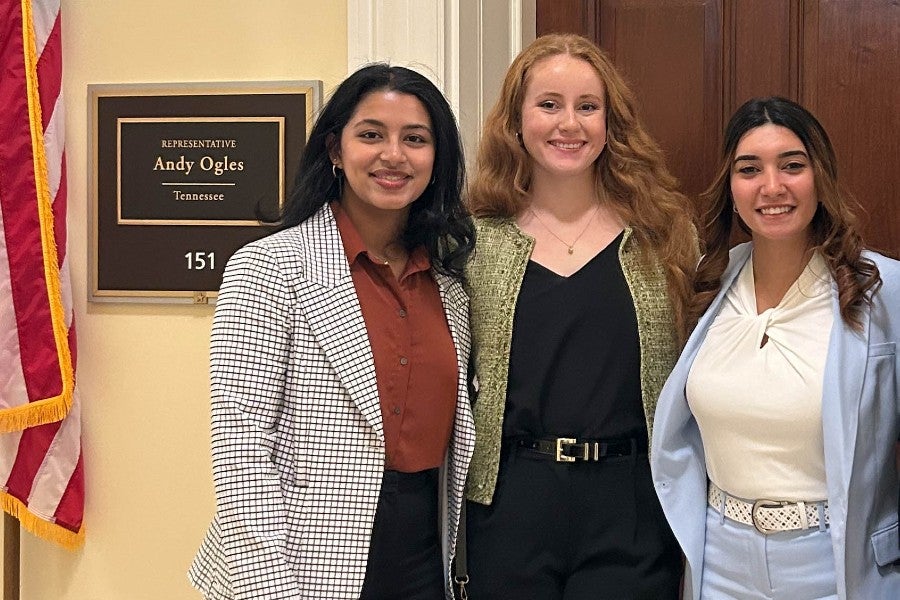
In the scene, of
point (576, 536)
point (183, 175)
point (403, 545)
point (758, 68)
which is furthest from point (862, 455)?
point (183, 175)

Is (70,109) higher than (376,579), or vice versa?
(70,109)

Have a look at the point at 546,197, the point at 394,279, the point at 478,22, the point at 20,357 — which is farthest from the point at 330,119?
the point at 20,357

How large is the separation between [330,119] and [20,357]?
1.07m

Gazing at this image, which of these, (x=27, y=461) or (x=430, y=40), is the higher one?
(x=430, y=40)

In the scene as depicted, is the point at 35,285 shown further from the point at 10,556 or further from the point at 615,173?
the point at 615,173

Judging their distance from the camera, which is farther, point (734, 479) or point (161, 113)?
point (161, 113)

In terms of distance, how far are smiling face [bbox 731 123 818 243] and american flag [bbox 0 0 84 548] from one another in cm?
158

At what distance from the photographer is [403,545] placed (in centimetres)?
188

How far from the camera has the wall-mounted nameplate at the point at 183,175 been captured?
2.50 meters

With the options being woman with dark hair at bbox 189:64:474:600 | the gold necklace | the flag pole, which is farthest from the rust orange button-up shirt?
the flag pole

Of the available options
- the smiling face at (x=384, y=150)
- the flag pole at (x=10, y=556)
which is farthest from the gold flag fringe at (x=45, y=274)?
the smiling face at (x=384, y=150)

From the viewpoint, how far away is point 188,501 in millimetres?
2600

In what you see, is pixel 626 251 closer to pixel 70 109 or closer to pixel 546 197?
pixel 546 197

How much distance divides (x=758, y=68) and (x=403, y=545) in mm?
1453
